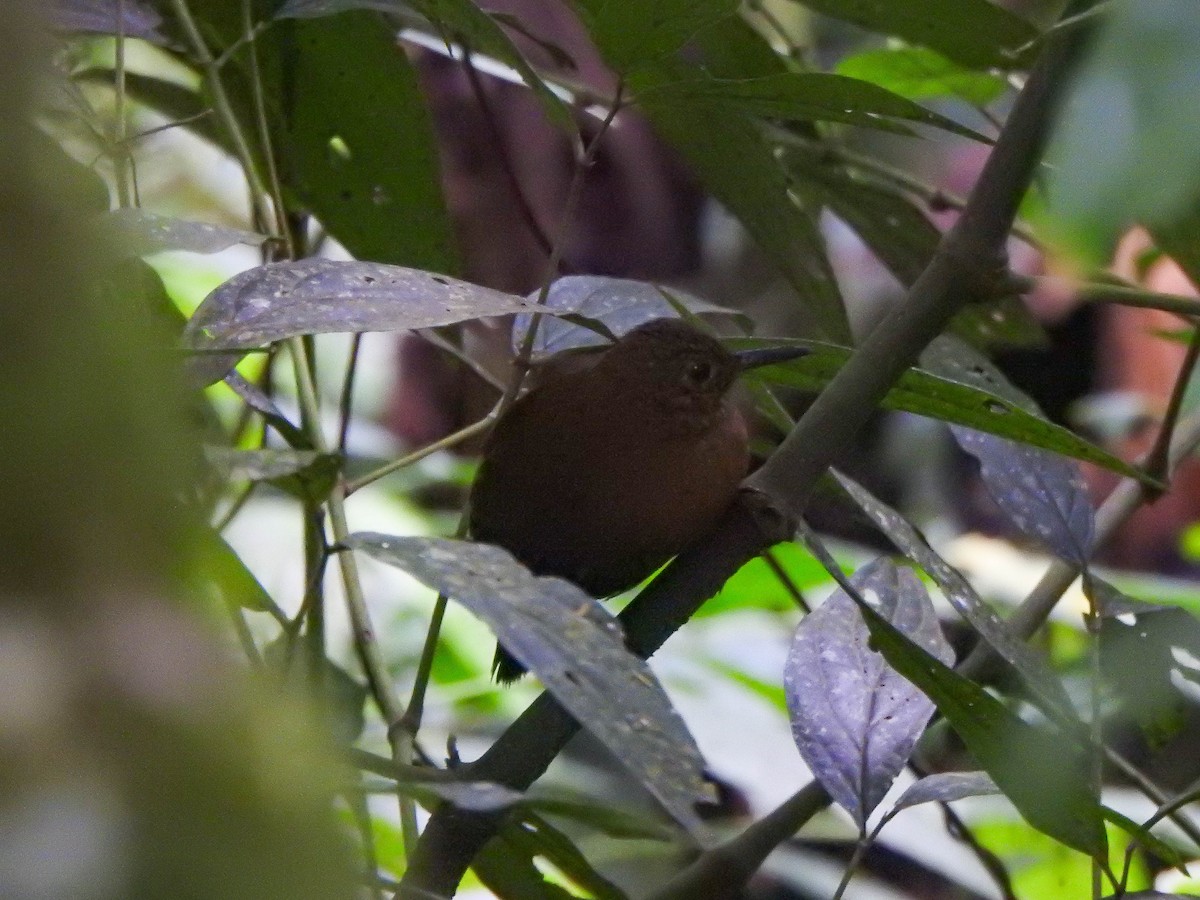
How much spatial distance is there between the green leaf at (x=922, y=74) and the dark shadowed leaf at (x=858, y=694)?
0.94 meters

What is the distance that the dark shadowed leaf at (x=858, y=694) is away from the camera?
116 centimetres

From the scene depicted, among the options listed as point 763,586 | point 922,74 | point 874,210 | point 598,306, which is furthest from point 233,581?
point 763,586

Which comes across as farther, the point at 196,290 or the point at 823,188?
the point at 196,290

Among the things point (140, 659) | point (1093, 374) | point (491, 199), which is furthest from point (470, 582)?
point (1093, 374)

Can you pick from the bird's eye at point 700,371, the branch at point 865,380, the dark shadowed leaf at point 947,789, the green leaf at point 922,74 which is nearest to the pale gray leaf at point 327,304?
the branch at point 865,380

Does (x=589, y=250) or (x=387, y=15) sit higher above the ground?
(x=387, y=15)

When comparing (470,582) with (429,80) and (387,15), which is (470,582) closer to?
(387,15)

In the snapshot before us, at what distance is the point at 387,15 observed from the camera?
6.11ft

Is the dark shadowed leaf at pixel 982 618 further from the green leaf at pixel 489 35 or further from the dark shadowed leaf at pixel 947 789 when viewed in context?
the green leaf at pixel 489 35

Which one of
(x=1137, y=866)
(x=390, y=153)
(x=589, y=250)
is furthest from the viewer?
(x=589, y=250)

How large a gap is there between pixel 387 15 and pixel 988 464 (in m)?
0.97

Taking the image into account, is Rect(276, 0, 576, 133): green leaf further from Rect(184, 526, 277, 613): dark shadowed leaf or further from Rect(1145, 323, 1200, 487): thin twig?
Rect(1145, 323, 1200, 487): thin twig

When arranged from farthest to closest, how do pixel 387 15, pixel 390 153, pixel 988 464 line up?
pixel 387 15
pixel 390 153
pixel 988 464

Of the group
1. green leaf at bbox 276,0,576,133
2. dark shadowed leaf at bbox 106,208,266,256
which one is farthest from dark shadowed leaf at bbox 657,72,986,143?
dark shadowed leaf at bbox 106,208,266,256
